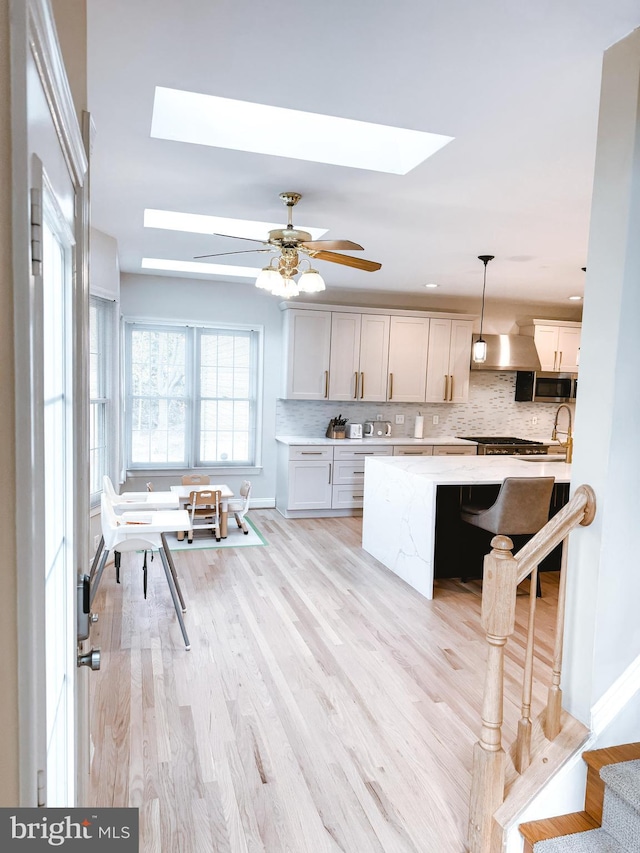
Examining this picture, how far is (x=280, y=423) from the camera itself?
709 centimetres

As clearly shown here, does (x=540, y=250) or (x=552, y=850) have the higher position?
(x=540, y=250)

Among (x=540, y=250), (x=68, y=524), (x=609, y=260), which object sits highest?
(x=540, y=250)

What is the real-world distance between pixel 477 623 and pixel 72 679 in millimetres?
3094

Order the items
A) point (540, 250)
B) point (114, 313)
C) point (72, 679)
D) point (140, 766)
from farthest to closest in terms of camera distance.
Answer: point (114, 313), point (540, 250), point (140, 766), point (72, 679)

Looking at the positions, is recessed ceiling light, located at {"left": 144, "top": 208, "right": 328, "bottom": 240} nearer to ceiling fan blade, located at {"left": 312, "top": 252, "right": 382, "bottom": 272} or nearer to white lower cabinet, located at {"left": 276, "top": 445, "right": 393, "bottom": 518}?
ceiling fan blade, located at {"left": 312, "top": 252, "right": 382, "bottom": 272}

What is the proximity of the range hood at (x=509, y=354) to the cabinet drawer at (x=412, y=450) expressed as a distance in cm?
123

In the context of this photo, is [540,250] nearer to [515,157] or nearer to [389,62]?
[515,157]

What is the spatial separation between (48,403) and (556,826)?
2.06 meters

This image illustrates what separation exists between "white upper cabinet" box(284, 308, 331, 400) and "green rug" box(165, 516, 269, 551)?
1672 millimetres

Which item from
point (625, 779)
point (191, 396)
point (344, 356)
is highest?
point (344, 356)

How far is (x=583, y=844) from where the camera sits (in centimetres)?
187

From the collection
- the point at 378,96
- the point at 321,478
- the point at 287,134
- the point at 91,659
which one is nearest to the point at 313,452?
the point at 321,478

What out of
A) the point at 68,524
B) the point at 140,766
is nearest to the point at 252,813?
the point at 140,766

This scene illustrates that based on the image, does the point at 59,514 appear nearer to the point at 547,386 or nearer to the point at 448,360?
the point at 448,360
